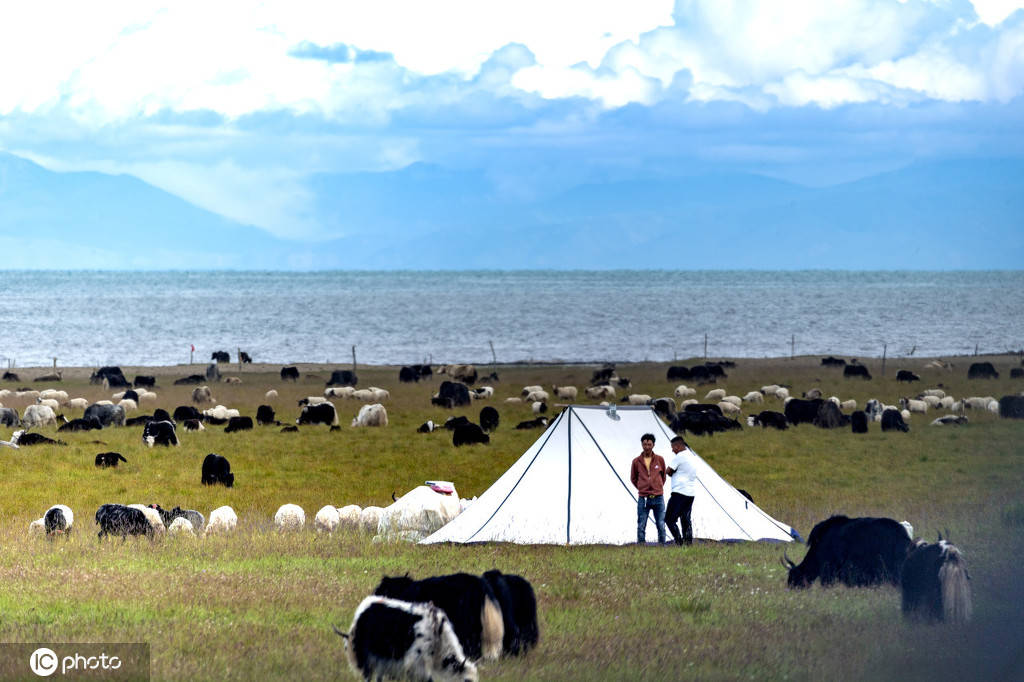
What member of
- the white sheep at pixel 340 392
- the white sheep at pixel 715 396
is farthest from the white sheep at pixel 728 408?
the white sheep at pixel 340 392

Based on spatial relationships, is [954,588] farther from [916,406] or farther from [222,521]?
[916,406]

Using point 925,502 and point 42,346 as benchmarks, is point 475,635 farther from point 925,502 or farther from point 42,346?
point 42,346

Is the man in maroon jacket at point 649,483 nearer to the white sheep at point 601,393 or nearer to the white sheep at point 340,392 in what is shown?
the white sheep at point 601,393

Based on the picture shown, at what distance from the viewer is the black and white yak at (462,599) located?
33.3 feet

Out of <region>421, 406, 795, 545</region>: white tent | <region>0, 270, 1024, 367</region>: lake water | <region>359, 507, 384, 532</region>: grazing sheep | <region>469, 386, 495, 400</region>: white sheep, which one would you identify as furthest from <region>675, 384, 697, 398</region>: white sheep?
<region>0, 270, 1024, 367</region>: lake water

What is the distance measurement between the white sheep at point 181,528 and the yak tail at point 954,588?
44.0ft

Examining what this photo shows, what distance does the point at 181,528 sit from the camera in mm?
21297

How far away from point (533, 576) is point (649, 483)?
11.9 feet

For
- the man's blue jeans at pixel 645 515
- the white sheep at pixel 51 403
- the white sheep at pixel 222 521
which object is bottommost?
the white sheep at pixel 222 521

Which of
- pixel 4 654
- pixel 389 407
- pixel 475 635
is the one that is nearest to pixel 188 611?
pixel 4 654

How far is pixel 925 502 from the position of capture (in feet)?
87.6

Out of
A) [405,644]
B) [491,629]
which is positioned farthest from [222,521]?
[405,644]

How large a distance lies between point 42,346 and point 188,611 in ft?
359

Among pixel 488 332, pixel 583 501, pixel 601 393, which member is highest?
pixel 488 332
